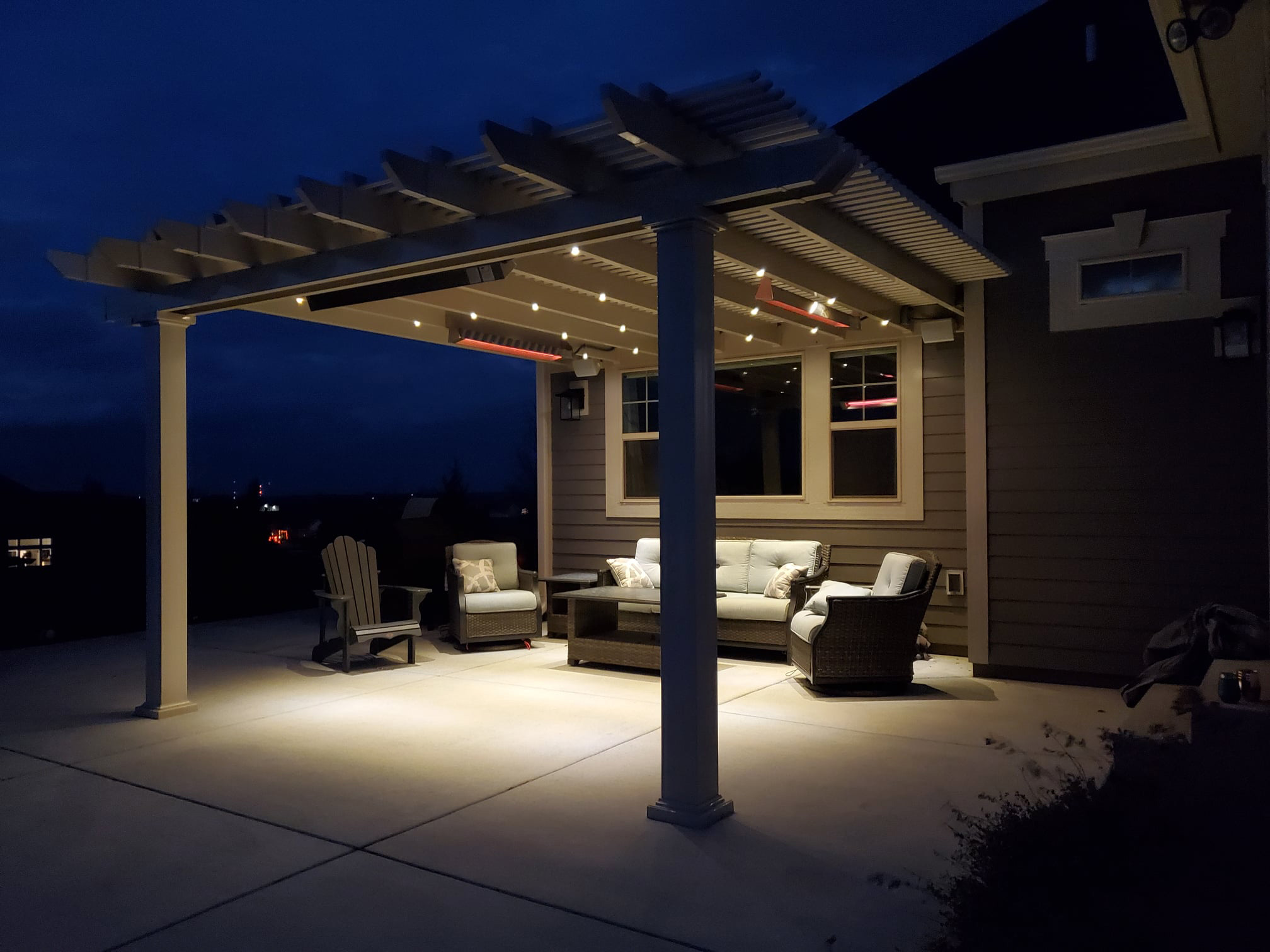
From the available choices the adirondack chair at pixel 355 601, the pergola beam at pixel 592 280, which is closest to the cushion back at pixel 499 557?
the adirondack chair at pixel 355 601

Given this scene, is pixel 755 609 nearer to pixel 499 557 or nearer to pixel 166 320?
pixel 499 557

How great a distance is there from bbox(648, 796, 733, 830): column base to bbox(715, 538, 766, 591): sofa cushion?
4.22 m

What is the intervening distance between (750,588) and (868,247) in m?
3.52

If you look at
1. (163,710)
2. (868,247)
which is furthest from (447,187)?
(163,710)

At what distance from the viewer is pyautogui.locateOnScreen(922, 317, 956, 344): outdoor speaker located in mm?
7012

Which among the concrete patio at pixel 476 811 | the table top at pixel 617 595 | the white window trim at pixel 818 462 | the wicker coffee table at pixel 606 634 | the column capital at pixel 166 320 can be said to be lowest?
→ the concrete patio at pixel 476 811

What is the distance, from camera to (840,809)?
3.85m

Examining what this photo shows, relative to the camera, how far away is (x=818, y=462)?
26.4 ft

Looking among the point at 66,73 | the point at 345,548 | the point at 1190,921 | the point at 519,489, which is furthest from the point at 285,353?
the point at 1190,921

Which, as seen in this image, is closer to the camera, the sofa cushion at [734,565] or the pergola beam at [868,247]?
the pergola beam at [868,247]

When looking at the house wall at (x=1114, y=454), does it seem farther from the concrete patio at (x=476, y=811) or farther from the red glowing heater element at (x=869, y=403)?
the red glowing heater element at (x=869, y=403)

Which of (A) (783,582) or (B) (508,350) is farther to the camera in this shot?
(B) (508,350)

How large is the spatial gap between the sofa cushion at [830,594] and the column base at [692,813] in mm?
2417

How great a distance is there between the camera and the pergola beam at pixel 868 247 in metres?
4.49
